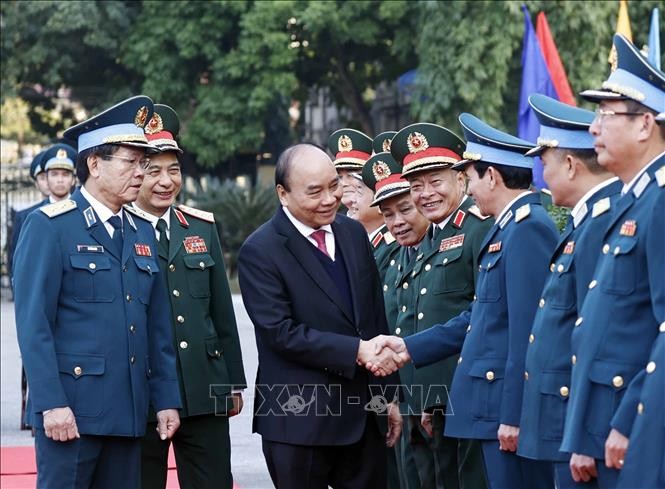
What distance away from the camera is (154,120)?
6.40 m

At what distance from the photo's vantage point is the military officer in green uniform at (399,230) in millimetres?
6746

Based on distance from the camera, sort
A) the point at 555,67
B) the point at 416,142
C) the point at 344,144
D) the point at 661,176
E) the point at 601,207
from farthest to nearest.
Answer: the point at 555,67 < the point at 344,144 < the point at 416,142 < the point at 601,207 < the point at 661,176

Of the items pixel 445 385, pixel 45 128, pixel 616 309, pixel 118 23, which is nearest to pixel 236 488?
pixel 445 385

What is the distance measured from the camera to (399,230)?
6.90 metres

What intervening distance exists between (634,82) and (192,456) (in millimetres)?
2903

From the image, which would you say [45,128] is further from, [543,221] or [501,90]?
[543,221]

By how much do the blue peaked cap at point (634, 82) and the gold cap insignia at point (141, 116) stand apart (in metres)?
1.98

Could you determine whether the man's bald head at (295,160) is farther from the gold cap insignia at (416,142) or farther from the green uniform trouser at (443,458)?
the green uniform trouser at (443,458)

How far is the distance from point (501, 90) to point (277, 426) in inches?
893

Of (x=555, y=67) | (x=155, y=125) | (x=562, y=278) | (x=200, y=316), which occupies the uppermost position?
(x=555, y=67)

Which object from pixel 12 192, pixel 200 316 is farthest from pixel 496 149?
pixel 12 192

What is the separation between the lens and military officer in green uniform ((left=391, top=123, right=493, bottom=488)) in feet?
20.3

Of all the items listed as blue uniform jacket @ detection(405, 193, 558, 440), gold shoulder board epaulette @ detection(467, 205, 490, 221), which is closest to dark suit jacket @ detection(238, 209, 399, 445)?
blue uniform jacket @ detection(405, 193, 558, 440)

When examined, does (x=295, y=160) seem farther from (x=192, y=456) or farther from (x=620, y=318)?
(x=620, y=318)
